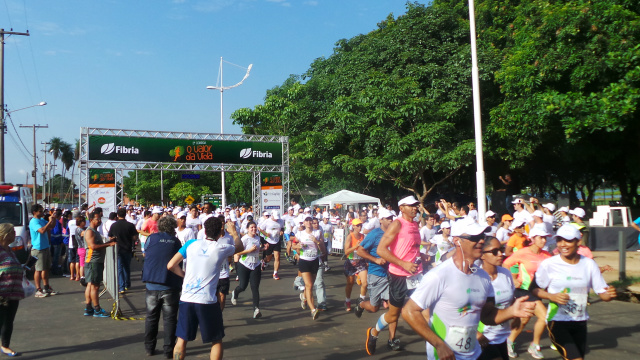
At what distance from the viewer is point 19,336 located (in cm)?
792

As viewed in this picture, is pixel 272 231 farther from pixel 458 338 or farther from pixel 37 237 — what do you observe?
pixel 458 338

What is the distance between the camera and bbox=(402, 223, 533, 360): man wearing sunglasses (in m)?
3.57


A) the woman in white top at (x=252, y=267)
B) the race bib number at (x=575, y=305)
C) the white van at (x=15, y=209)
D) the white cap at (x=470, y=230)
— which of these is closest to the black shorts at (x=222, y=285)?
the woman in white top at (x=252, y=267)

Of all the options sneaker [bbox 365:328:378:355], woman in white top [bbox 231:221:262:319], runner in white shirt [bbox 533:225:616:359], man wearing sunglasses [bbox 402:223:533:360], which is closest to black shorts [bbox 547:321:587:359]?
runner in white shirt [bbox 533:225:616:359]

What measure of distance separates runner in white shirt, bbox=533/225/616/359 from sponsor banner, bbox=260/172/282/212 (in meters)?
21.4

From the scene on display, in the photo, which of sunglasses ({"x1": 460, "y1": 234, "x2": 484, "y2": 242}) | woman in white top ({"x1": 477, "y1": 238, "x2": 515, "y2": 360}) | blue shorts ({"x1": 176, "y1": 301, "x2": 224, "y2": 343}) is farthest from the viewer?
blue shorts ({"x1": 176, "y1": 301, "x2": 224, "y2": 343})

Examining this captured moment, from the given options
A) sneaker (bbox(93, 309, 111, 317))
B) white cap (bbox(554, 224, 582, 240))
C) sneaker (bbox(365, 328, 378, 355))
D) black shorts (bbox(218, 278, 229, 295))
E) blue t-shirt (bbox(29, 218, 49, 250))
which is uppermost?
white cap (bbox(554, 224, 582, 240))

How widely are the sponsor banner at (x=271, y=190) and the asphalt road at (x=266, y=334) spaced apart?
49.8 feet

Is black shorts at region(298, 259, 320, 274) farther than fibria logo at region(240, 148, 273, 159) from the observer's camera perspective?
No

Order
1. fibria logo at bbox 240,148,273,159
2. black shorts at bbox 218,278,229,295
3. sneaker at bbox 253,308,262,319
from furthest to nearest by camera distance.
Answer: fibria logo at bbox 240,148,273,159
sneaker at bbox 253,308,262,319
black shorts at bbox 218,278,229,295

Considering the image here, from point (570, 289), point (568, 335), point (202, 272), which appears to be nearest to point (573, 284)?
point (570, 289)

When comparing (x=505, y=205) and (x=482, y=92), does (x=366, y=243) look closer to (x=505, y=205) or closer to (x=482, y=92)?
(x=482, y=92)

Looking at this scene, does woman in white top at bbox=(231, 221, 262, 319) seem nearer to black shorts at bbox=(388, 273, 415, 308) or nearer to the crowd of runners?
the crowd of runners

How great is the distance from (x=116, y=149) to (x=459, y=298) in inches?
858
